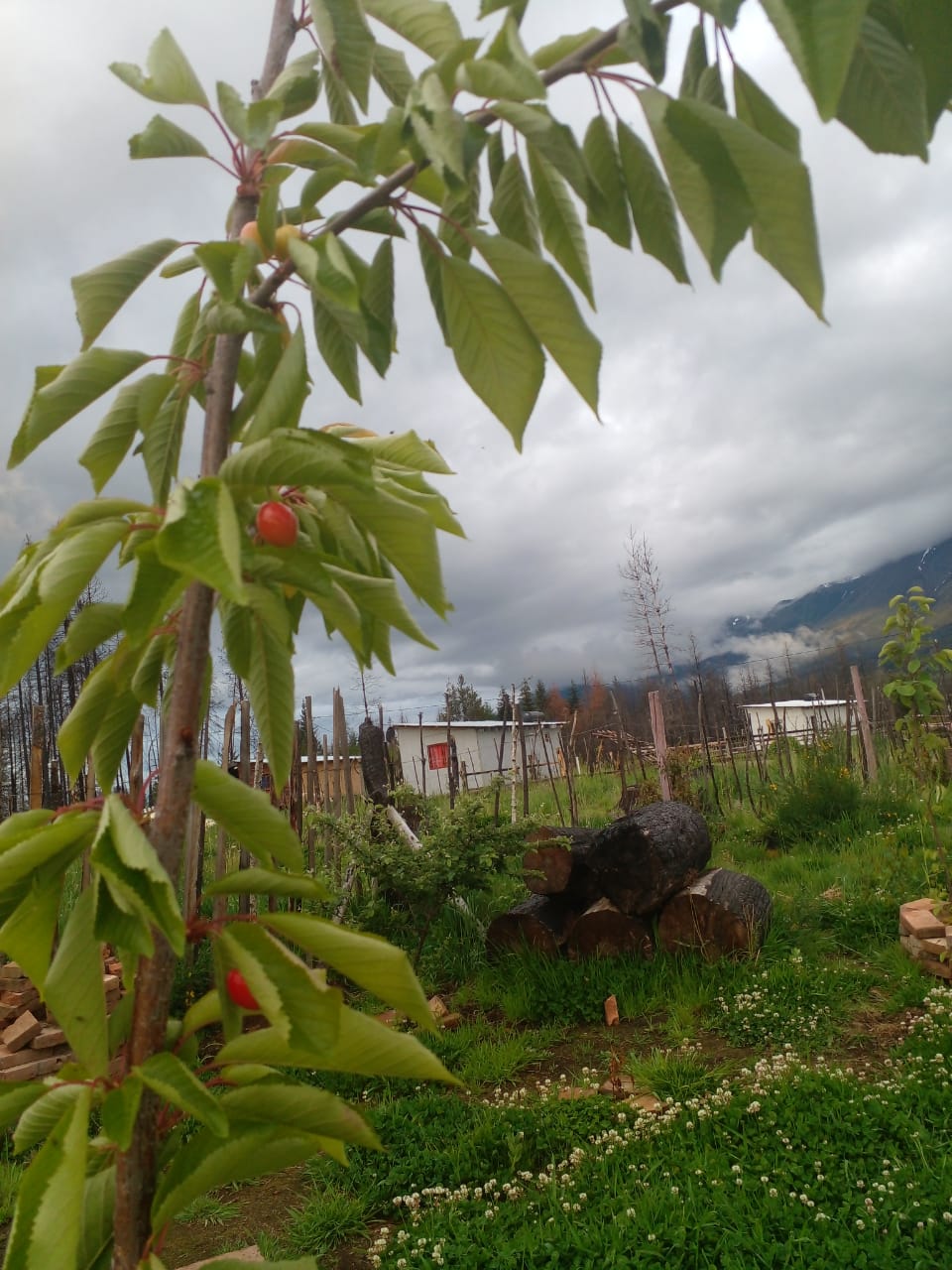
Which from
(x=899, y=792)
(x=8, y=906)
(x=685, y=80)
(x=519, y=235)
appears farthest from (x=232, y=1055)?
(x=899, y=792)

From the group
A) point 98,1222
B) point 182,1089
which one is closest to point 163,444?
point 182,1089

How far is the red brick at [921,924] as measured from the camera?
5535 mm

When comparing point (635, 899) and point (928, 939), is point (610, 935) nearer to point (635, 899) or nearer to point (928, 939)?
point (635, 899)

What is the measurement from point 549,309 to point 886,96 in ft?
0.88

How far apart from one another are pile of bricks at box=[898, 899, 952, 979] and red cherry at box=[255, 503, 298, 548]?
584cm

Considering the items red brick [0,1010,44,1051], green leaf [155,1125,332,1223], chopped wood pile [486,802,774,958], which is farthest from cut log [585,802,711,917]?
green leaf [155,1125,332,1223]

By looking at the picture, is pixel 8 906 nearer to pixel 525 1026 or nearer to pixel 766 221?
pixel 766 221

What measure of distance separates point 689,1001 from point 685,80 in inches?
222

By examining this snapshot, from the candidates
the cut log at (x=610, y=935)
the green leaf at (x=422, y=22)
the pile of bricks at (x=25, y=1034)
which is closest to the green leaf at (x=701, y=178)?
the green leaf at (x=422, y=22)

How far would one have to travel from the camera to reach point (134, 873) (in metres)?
0.58

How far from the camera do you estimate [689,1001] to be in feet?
17.9

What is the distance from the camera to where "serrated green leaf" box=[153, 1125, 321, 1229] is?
0.65 metres

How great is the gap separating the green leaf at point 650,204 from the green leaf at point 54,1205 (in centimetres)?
80

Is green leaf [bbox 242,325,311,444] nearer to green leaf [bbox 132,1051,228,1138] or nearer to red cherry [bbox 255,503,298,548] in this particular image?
red cherry [bbox 255,503,298,548]
